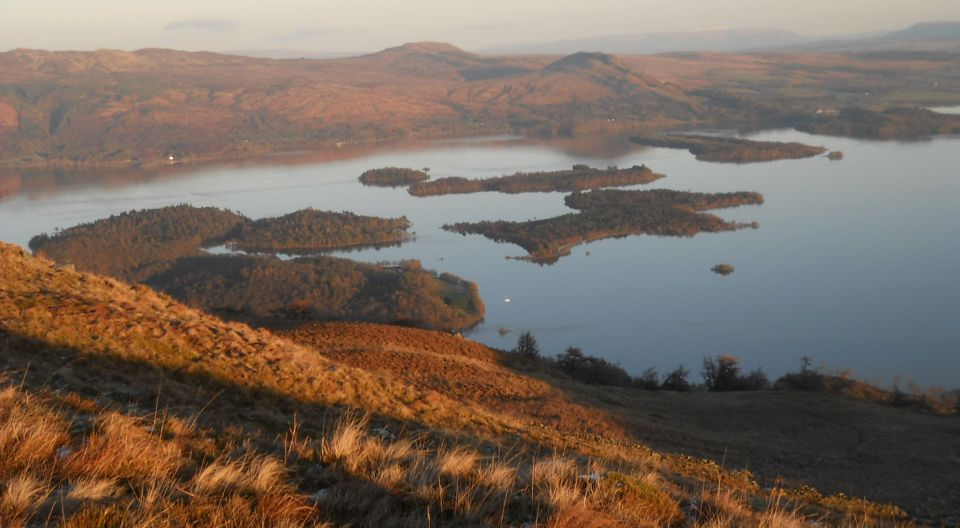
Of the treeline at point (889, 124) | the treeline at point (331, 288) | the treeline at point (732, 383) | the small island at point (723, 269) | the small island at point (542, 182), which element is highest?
the treeline at point (889, 124)

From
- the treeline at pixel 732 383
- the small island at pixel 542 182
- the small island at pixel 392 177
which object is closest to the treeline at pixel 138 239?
→ the small island at pixel 392 177

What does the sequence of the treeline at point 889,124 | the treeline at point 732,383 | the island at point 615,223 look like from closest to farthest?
the treeline at point 732,383 < the island at point 615,223 < the treeline at point 889,124

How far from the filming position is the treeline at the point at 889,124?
98500 millimetres

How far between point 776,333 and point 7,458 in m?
38.1

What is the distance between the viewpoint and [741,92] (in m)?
151

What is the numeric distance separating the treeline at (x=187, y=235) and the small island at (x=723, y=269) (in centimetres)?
2367

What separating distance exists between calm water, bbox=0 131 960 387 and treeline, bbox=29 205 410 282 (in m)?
3.44

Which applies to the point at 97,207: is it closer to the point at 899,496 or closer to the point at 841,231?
the point at 841,231

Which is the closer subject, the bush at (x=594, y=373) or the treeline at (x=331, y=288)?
the bush at (x=594, y=373)

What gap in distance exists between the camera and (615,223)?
207 feet

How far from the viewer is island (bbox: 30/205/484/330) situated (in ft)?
134

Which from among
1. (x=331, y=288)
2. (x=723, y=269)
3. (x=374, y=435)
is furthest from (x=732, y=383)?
(x=723, y=269)

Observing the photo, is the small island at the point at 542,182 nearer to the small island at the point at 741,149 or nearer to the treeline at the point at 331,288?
the small island at the point at 741,149

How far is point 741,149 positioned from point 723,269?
50.1 metres
